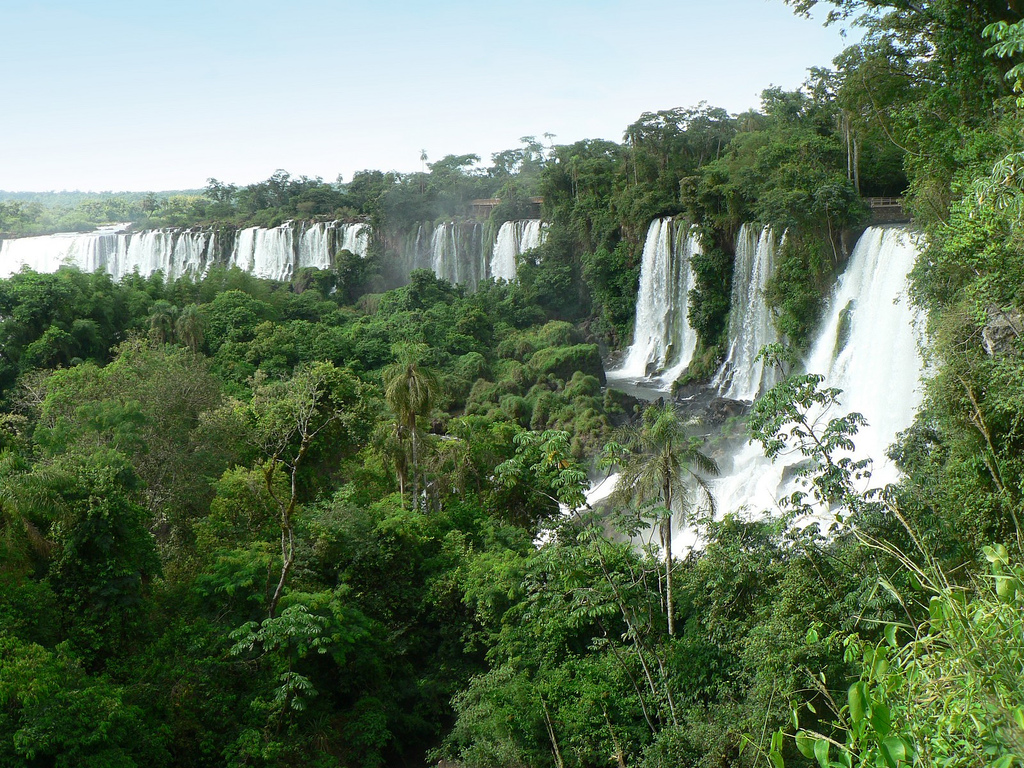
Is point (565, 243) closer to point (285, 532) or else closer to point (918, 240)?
point (918, 240)

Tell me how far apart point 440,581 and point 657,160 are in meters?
28.6

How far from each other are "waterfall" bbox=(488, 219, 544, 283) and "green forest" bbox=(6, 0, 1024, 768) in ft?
63.2

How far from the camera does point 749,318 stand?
87.5ft

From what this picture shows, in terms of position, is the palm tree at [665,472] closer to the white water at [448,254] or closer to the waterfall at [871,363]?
the waterfall at [871,363]

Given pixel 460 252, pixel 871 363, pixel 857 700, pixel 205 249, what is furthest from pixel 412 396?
pixel 205 249

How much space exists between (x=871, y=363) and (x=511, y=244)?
Result: 24.7 m

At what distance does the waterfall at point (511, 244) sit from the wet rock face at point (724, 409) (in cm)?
1739

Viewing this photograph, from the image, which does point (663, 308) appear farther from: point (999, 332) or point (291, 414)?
point (999, 332)

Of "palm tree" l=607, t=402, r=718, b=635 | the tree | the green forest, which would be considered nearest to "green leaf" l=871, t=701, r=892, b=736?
the green forest

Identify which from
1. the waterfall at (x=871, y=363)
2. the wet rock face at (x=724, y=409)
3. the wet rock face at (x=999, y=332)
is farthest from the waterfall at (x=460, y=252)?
the wet rock face at (x=999, y=332)

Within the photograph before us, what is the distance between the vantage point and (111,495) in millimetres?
9914

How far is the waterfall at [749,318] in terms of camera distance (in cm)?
2550

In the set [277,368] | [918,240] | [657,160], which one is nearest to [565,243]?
[657,160]

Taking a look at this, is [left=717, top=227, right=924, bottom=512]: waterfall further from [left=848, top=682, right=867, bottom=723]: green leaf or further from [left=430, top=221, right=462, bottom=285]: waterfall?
[left=430, top=221, right=462, bottom=285]: waterfall
